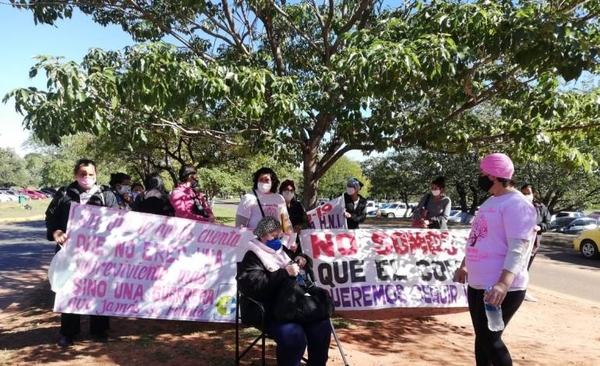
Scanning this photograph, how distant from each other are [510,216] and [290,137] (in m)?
3.70

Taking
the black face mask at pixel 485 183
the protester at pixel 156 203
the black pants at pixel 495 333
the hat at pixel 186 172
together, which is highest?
the hat at pixel 186 172

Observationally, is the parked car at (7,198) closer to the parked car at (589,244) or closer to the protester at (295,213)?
the parked car at (589,244)

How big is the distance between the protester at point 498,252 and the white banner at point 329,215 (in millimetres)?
3809

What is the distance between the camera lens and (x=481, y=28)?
14.3 ft

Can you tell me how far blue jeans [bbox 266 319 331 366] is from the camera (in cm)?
352

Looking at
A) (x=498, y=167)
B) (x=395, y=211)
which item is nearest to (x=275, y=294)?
(x=498, y=167)

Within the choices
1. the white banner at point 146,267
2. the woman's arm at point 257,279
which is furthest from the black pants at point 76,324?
the woman's arm at point 257,279

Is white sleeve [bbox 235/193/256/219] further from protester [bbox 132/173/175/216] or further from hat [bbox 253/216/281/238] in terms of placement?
hat [bbox 253/216/281/238]

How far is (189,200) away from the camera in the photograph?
18.5 feet

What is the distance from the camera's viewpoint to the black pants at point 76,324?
4.64 meters

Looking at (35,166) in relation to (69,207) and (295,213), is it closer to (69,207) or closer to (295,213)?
(295,213)

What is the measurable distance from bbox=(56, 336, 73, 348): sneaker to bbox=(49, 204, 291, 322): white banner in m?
0.42

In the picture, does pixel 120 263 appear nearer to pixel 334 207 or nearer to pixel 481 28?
pixel 334 207

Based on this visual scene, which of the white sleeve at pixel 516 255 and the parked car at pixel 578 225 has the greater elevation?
the white sleeve at pixel 516 255
